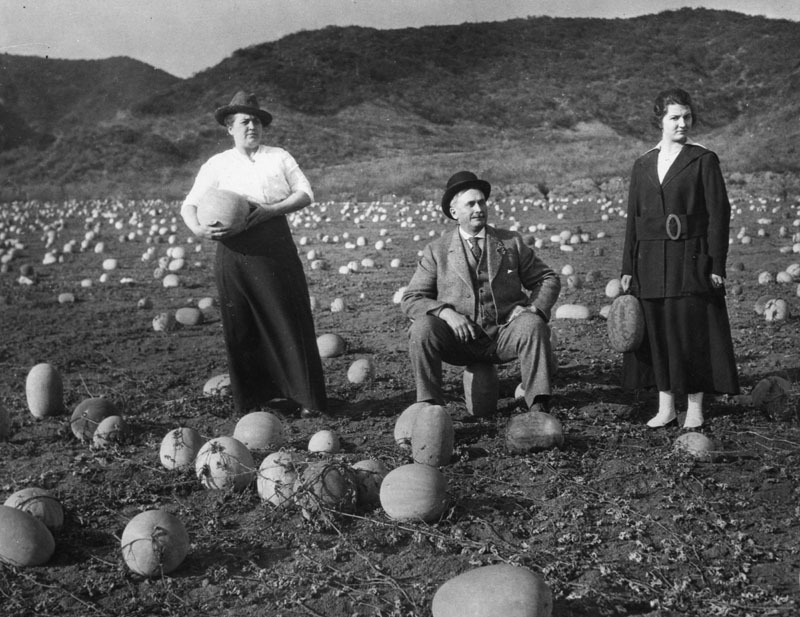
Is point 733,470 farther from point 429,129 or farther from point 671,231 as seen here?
point 429,129

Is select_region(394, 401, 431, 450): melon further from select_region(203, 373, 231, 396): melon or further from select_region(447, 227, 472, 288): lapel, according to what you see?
select_region(203, 373, 231, 396): melon

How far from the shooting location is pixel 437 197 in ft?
85.0

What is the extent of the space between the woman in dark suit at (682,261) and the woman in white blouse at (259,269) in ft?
8.10

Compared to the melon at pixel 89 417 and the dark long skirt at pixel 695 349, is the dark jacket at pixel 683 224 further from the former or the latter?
the melon at pixel 89 417

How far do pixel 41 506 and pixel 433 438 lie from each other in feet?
7.32

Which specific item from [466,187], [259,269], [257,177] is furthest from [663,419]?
[257,177]

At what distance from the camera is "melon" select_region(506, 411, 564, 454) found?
17.8 feet

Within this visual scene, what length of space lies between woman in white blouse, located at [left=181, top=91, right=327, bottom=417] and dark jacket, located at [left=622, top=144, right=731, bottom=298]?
8.01 ft

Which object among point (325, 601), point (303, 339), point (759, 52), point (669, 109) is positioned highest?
point (759, 52)

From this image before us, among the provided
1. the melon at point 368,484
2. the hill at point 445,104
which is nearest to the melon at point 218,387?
the melon at point 368,484

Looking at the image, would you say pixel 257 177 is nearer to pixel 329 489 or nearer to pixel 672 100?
pixel 329 489

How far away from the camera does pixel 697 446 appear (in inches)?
208

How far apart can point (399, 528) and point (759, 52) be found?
38.6 meters

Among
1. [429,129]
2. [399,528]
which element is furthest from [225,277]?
[429,129]
